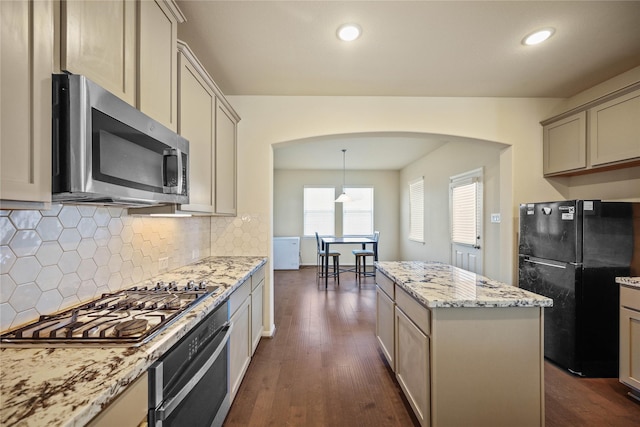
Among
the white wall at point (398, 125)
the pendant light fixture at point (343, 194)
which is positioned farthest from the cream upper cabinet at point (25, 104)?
the pendant light fixture at point (343, 194)

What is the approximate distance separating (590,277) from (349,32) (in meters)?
2.65

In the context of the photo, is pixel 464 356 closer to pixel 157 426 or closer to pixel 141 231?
pixel 157 426

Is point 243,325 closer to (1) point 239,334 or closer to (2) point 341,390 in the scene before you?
(1) point 239,334

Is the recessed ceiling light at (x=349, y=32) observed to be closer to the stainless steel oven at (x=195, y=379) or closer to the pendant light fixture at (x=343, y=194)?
the stainless steel oven at (x=195, y=379)

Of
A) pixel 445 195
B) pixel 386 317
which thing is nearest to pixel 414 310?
pixel 386 317

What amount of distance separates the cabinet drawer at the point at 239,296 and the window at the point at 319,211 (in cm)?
513

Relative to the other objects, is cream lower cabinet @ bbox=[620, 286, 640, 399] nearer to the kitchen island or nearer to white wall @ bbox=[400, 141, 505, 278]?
the kitchen island

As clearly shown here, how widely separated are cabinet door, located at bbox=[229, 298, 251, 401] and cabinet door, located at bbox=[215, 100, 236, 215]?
90 centimetres

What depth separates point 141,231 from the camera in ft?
6.07

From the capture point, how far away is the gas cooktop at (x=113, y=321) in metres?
0.93

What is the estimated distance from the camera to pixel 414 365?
1694 mm

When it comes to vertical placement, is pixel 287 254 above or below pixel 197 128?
below

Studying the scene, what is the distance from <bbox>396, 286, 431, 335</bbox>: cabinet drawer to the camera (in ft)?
5.00

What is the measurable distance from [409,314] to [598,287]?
5.59ft
